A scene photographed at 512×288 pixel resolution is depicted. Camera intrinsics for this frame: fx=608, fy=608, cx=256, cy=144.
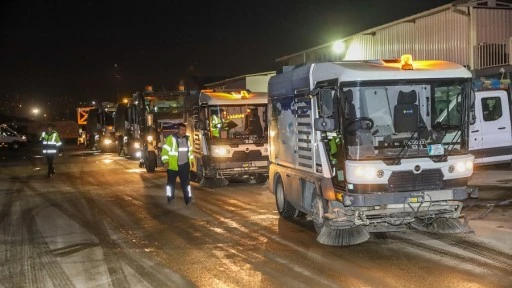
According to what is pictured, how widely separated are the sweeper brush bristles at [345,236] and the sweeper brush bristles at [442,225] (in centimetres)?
109

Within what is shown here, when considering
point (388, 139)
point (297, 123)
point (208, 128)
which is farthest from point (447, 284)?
point (208, 128)

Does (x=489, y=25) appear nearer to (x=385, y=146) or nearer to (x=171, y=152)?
(x=171, y=152)

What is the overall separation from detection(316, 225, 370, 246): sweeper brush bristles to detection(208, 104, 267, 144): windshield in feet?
25.2

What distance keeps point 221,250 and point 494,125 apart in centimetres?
1013

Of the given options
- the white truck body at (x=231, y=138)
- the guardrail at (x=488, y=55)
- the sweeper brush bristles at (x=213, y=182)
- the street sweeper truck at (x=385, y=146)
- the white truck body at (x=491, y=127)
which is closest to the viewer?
the street sweeper truck at (x=385, y=146)

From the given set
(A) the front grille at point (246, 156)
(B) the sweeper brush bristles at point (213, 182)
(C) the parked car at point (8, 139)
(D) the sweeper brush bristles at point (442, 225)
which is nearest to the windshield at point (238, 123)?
(A) the front grille at point (246, 156)

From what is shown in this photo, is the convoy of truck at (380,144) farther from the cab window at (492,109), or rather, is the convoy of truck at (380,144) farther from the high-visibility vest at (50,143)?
the high-visibility vest at (50,143)

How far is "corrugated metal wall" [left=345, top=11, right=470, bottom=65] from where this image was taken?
74.6 feet

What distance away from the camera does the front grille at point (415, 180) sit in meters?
8.33

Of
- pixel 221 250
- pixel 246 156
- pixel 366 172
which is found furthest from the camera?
pixel 246 156

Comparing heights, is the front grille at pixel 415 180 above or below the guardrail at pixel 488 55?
below

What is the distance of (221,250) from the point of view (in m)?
8.64

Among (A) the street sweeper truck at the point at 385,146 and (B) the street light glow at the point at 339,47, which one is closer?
(A) the street sweeper truck at the point at 385,146

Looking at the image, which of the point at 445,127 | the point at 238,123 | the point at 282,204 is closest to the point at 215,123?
the point at 238,123
